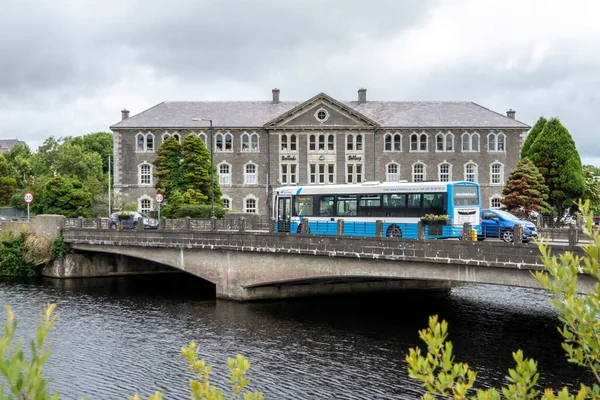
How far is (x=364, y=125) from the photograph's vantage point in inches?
2670

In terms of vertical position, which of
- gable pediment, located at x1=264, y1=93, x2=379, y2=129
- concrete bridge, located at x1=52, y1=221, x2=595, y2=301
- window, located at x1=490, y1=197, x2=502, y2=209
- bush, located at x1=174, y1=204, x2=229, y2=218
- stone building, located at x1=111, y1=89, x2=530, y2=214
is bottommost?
concrete bridge, located at x1=52, y1=221, x2=595, y2=301

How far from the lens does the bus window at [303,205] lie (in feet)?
121

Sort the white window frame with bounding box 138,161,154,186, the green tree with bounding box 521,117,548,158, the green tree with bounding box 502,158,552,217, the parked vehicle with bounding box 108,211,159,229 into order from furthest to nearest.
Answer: the white window frame with bounding box 138,161,154,186, the green tree with bounding box 521,117,548,158, the green tree with bounding box 502,158,552,217, the parked vehicle with bounding box 108,211,159,229

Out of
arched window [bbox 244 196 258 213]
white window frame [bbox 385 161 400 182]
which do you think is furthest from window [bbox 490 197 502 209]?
arched window [bbox 244 196 258 213]

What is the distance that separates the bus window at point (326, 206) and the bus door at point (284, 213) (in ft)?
7.23

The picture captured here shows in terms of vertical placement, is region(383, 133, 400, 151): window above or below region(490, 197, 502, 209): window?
above

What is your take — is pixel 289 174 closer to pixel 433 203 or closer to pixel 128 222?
pixel 128 222

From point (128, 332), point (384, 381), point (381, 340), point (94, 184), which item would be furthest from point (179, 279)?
point (94, 184)

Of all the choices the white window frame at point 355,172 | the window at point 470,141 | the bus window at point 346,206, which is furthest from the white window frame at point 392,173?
the bus window at point 346,206

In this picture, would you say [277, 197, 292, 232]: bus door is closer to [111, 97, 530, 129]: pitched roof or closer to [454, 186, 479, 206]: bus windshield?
[454, 186, 479, 206]: bus windshield

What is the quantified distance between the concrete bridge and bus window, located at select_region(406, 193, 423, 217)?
3.19 m

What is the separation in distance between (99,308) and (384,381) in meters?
18.0

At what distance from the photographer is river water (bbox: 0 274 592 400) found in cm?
2061

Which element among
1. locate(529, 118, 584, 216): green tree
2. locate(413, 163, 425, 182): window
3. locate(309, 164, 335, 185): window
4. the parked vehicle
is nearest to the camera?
the parked vehicle
